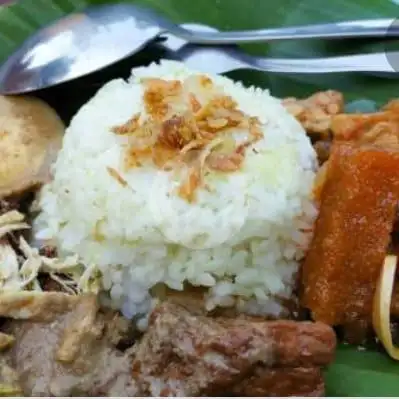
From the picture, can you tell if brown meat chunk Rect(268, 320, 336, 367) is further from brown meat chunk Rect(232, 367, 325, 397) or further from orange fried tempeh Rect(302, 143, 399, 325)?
orange fried tempeh Rect(302, 143, 399, 325)

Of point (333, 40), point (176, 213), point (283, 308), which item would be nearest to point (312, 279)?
point (283, 308)

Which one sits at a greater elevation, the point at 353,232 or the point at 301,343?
the point at 353,232

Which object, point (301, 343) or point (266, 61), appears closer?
point (301, 343)

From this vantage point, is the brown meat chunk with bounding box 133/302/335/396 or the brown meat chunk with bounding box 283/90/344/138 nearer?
the brown meat chunk with bounding box 133/302/335/396

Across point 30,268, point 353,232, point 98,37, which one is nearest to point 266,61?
point 98,37

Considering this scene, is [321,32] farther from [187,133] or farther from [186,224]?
[186,224]

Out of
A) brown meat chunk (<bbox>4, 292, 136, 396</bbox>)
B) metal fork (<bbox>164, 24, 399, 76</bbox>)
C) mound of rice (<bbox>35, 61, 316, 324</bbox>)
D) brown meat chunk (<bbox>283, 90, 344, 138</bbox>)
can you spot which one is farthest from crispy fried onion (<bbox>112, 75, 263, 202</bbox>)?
metal fork (<bbox>164, 24, 399, 76</bbox>)

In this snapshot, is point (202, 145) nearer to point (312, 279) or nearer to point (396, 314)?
point (312, 279)

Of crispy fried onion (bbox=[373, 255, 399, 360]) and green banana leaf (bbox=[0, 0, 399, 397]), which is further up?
green banana leaf (bbox=[0, 0, 399, 397])
